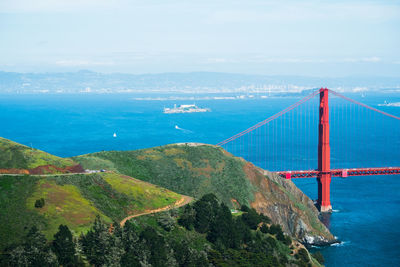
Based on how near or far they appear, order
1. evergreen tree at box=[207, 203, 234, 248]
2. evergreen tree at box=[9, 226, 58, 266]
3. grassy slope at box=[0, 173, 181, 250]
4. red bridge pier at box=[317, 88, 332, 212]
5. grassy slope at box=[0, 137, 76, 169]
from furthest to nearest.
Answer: red bridge pier at box=[317, 88, 332, 212] → grassy slope at box=[0, 137, 76, 169] → evergreen tree at box=[207, 203, 234, 248] → grassy slope at box=[0, 173, 181, 250] → evergreen tree at box=[9, 226, 58, 266]

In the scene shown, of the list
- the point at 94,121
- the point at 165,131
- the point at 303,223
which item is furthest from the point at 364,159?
the point at 94,121

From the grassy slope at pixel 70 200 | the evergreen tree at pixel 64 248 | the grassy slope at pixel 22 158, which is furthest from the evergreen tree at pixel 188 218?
the grassy slope at pixel 22 158

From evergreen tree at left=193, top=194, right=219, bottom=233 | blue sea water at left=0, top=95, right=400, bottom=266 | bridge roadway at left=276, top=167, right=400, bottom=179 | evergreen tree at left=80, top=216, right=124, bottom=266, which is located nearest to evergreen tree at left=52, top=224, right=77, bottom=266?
evergreen tree at left=80, top=216, right=124, bottom=266

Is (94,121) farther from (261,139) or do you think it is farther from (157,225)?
(157,225)

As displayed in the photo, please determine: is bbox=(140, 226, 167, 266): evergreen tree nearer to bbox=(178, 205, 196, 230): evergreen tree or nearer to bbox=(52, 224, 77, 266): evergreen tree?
bbox=(52, 224, 77, 266): evergreen tree

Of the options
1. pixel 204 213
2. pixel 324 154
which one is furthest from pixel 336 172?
pixel 204 213

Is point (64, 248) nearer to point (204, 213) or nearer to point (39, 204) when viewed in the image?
point (39, 204)

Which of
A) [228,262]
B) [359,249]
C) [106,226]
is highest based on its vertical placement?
[106,226]
